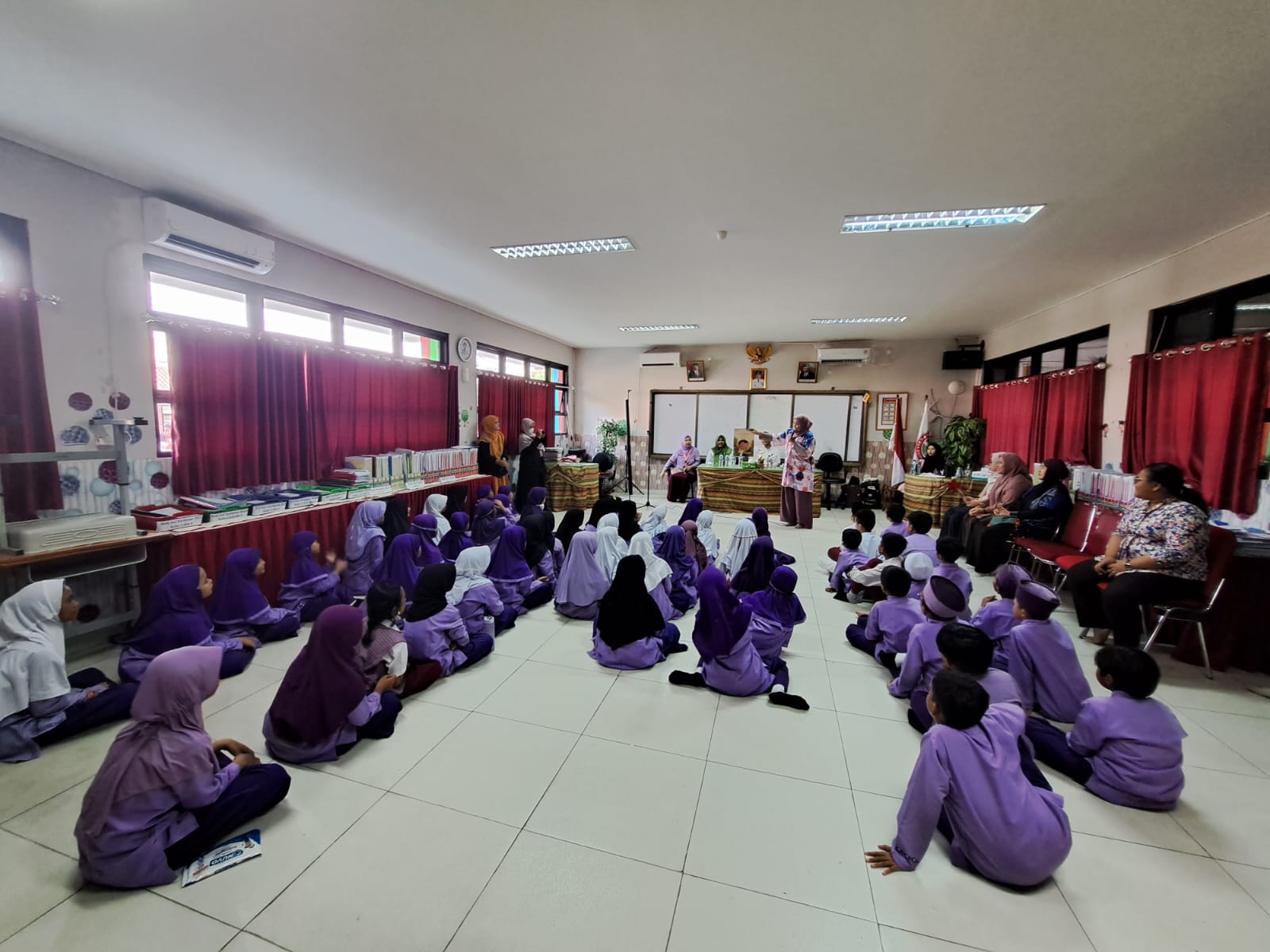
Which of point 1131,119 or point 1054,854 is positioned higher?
point 1131,119

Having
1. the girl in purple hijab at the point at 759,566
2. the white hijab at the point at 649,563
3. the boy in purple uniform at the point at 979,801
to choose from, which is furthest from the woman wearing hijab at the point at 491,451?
the boy in purple uniform at the point at 979,801

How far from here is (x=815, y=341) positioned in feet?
30.0

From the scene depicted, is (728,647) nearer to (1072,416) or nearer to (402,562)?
(402,562)

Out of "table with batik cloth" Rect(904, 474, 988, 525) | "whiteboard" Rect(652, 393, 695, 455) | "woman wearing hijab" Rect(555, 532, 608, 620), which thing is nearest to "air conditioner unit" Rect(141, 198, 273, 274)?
"woman wearing hijab" Rect(555, 532, 608, 620)

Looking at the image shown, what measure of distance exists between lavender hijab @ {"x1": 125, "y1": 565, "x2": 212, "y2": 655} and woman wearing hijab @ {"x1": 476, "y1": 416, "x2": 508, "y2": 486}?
4224 millimetres

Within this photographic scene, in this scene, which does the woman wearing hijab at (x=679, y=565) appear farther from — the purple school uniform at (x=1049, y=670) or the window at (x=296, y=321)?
the window at (x=296, y=321)

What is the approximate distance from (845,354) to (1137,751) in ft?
25.6

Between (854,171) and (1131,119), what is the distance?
1.27m

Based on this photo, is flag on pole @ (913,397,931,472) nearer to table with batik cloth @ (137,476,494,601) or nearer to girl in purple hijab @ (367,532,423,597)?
girl in purple hijab @ (367,532,423,597)

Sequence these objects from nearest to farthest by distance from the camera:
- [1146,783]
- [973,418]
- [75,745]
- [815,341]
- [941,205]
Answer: [1146,783], [75,745], [941,205], [973,418], [815,341]

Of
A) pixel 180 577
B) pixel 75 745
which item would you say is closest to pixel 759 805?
pixel 75 745

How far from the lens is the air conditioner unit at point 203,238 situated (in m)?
3.27

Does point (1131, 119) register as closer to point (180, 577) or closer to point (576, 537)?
point (576, 537)

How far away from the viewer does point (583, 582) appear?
3779 mm
